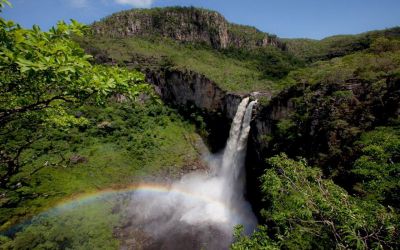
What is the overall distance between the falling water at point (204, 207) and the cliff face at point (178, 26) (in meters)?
68.8

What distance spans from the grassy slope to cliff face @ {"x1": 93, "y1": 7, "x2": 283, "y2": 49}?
51555mm

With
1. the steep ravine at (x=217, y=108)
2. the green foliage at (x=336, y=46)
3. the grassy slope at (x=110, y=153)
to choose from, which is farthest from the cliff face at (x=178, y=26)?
the grassy slope at (x=110, y=153)

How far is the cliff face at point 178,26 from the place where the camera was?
97062mm

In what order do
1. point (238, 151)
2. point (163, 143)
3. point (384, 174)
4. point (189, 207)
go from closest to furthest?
point (384, 174) < point (189, 207) < point (238, 151) < point (163, 143)

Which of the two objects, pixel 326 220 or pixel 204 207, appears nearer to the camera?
pixel 326 220

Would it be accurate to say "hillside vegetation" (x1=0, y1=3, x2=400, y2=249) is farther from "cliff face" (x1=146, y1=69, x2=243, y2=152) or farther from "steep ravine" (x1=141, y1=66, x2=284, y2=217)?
"cliff face" (x1=146, y1=69, x2=243, y2=152)

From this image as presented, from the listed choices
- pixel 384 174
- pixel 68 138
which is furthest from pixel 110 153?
pixel 384 174

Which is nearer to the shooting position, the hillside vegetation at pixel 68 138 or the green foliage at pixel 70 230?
the hillside vegetation at pixel 68 138

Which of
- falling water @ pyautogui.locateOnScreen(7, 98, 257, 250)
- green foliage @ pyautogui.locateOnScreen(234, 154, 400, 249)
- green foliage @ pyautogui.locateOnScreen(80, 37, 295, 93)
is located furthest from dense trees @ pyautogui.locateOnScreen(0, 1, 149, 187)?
green foliage @ pyautogui.locateOnScreen(80, 37, 295, 93)

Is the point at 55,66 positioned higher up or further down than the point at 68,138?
higher up

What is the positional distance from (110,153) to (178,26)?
71686 mm

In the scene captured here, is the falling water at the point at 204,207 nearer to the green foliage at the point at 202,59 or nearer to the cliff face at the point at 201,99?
the cliff face at the point at 201,99

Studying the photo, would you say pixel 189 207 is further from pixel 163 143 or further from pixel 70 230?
pixel 163 143

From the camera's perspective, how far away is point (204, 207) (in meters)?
34.1
